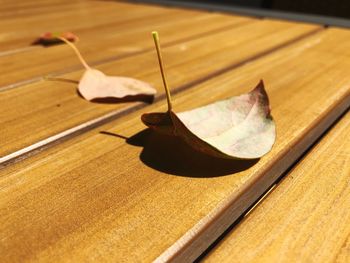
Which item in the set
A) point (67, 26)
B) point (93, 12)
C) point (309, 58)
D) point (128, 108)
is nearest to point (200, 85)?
point (128, 108)

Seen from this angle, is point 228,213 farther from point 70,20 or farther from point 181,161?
point 70,20

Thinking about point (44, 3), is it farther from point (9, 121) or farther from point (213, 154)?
point (213, 154)

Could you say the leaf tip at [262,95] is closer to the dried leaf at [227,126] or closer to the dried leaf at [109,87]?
the dried leaf at [227,126]

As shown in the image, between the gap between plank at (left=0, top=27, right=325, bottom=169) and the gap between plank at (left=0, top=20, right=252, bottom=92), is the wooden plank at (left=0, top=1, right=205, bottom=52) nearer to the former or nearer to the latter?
the gap between plank at (left=0, top=20, right=252, bottom=92)

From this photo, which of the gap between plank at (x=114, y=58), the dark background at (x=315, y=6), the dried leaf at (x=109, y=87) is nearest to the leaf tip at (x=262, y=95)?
the dried leaf at (x=109, y=87)

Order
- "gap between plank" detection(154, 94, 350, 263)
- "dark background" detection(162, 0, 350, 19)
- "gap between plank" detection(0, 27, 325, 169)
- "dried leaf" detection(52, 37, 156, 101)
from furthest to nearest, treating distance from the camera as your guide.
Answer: "dark background" detection(162, 0, 350, 19), "dried leaf" detection(52, 37, 156, 101), "gap between plank" detection(0, 27, 325, 169), "gap between plank" detection(154, 94, 350, 263)

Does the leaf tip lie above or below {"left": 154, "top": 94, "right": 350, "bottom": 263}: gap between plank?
above

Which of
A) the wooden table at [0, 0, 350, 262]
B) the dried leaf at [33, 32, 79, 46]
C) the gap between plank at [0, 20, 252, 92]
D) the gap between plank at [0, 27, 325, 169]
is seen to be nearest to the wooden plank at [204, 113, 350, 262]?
the wooden table at [0, 0, 350, 262]

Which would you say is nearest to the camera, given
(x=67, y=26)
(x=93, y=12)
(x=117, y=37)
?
(x=117, y=37)
